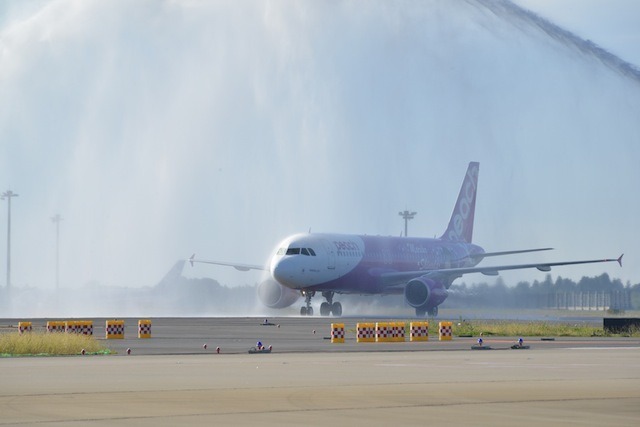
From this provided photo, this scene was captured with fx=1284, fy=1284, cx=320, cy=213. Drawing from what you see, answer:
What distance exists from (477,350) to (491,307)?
4932 centimetres

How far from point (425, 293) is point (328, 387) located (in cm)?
5888

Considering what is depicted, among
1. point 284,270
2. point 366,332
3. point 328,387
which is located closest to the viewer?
point 328,387

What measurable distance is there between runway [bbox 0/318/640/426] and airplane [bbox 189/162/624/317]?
136 feet

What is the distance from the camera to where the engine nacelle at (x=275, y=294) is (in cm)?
9162

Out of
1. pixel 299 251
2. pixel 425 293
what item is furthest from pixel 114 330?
pixel 425 293

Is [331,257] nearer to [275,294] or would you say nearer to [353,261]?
[353,261]

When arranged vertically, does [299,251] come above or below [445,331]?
above

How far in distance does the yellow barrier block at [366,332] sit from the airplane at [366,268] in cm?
3332

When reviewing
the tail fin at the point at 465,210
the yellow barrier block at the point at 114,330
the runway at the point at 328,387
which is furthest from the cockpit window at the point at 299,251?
the runway at the point at 328,387

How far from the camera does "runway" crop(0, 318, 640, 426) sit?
19.8 metres

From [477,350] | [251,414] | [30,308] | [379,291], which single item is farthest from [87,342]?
[30,308]

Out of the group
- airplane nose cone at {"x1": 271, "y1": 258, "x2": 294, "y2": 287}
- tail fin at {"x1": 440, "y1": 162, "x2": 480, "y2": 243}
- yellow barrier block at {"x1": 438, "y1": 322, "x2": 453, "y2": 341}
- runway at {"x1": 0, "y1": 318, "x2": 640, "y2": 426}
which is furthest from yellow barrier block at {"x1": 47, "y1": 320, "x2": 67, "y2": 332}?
tail fin at {"x1": 440, "y1": 162, "x2": 480, "y2": 243}

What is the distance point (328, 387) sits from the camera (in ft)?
83.1

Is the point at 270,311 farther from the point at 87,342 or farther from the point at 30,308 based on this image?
the point at 87,342
